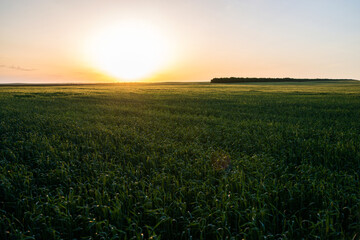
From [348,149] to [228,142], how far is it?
3196mm

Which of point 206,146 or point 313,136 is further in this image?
point 313,136

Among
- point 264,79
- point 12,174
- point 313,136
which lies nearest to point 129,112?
point 12,174

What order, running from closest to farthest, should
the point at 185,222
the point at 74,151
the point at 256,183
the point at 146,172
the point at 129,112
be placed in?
the point at 185,222 < the point at 256,183 < the point at 146,172 < the point at 74,151 < the point at 129,112

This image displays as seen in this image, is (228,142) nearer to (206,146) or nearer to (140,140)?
(206,146)

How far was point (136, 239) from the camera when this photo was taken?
276 centimetres

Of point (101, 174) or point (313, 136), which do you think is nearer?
point (101, 174)

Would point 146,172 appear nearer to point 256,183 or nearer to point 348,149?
point 256,183

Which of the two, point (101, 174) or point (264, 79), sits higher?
point (264, 79)

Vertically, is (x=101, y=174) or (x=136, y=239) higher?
(x=101, y=174)

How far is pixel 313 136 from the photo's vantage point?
738 centimetres

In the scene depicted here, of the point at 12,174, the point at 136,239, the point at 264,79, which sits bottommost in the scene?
the point at 136,239

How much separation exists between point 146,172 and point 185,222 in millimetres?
1995

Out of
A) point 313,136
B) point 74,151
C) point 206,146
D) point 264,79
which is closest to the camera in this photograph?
point 74,151

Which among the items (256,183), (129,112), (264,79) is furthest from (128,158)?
(264,79)
